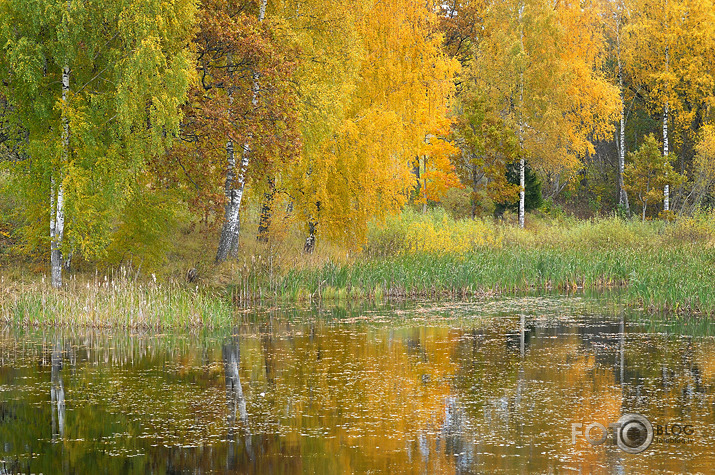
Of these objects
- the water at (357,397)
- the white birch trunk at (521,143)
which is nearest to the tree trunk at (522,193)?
the white birch trunk at (521,143)

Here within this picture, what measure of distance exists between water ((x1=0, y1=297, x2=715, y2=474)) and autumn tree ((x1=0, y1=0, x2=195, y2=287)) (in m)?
3.39

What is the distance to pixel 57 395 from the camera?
10.5m

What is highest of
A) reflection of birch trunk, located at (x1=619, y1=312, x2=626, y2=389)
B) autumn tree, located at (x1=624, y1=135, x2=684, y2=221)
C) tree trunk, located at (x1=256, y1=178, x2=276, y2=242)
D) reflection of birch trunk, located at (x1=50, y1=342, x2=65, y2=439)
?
autumn tree, located at (x1=624, y1=135, x2=684, y2=221)

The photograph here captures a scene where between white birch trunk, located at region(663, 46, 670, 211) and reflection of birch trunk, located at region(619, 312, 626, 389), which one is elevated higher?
white birch trunk, located at region(663, 46, 670, 211)

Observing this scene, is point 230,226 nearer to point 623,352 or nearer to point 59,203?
point 59,203

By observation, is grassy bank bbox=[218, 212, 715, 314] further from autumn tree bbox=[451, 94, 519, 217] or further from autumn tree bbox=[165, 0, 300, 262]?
autumn tree bbox=[451, 94, 519, 217]

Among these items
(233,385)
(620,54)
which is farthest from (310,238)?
(620,54)

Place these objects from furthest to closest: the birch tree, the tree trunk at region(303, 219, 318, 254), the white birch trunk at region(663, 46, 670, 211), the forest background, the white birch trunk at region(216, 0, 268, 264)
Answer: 1. the birch tree
2. the white birch trunk at region(663, 46, 670, 211)
3. the tree trunk at region(303, 219, 318, 254)
4. the white birch trunk at region(216, 0, 268, 264)
5. the forest background

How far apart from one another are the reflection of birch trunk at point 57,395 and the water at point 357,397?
0.10ft

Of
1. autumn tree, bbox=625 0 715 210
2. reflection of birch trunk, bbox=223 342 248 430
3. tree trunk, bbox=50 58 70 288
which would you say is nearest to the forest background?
tree trunk, bbox=50 58 70 288

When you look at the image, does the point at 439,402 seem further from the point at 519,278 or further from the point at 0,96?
the point at 0,96

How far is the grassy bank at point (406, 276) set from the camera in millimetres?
16109

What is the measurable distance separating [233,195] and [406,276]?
510 centimetres

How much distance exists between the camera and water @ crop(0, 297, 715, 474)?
25.7ft
